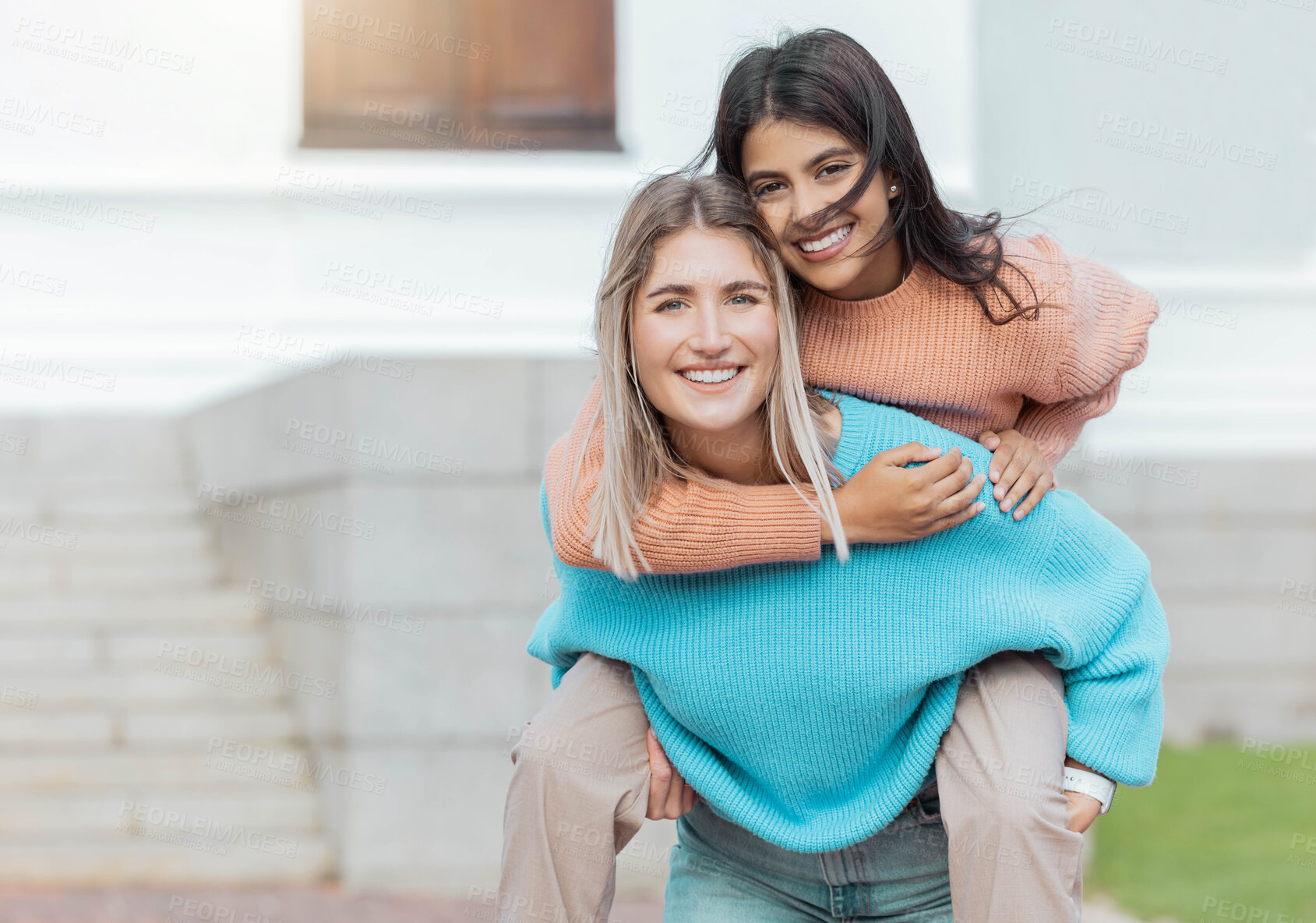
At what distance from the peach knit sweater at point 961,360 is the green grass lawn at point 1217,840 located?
113 inches

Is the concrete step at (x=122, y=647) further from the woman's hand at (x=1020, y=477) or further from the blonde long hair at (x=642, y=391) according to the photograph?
the woman's hand at (x=1020, y=477)

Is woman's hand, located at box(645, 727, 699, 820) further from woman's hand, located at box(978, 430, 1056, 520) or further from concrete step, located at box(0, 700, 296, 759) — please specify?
concrete step, located at box(0, 700, 296, 759)

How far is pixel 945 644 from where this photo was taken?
2328 mm

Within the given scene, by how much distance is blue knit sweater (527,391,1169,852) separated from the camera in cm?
236

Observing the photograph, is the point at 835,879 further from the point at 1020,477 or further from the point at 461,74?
the point at 461,74

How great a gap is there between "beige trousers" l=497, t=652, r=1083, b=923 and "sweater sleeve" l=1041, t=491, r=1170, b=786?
0.16ft

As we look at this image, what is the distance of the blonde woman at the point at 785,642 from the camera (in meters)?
2.33

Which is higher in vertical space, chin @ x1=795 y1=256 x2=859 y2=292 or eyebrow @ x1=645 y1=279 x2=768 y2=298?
chin @ x1=795 y1=256 x2=859 y2=292

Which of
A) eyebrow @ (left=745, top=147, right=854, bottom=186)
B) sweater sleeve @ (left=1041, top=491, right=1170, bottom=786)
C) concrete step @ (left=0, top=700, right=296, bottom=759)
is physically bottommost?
concrete step @ (left=0, top=700, right=296, bottom=759)

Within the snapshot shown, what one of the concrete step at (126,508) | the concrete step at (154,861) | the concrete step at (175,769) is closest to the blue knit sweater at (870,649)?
the concrete step at (154,861)

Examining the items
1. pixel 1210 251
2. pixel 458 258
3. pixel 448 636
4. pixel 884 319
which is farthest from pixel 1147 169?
pixel 884 319

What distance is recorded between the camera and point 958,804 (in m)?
2.28

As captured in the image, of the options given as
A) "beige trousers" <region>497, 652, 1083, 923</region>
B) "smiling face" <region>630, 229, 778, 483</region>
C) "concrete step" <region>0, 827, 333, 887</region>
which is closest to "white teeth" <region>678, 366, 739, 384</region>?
"smiling face" <region>630, 229, 778, 483</region>

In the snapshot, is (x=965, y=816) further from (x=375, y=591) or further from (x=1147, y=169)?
(x=1147, y=169)
